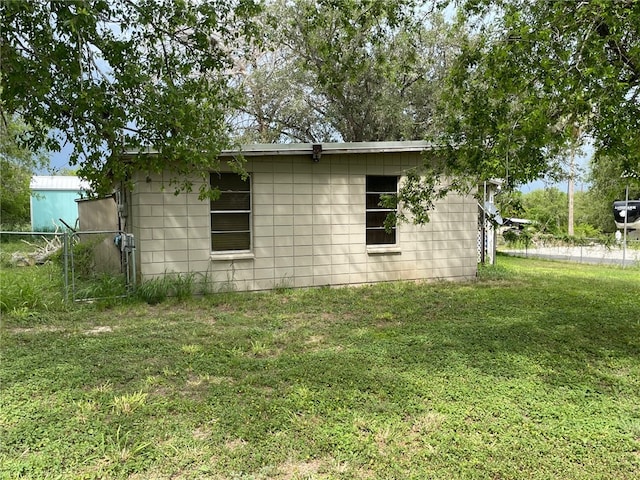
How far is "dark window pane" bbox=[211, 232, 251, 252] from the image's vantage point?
8492 mm

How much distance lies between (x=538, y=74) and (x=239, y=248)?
5994 millimetres

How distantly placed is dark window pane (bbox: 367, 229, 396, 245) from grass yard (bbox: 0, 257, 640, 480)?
300cm

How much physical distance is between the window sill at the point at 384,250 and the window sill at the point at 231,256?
2529 mm

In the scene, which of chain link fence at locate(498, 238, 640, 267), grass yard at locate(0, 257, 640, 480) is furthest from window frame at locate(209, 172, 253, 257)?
chain link fence at locate(498, 238, 640, 267)

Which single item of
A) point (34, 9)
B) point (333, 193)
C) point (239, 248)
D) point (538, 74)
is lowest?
point (239, 248)

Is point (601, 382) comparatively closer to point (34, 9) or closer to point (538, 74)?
point (538, 74)

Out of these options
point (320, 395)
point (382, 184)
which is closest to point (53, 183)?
point (382, 184)

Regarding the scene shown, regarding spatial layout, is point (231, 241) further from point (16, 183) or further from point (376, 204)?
point (16, 183)

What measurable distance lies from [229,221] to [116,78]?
4.50m

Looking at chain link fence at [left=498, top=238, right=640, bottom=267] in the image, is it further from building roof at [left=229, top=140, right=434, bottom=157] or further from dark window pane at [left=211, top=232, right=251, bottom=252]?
dark window pane at [left=211, top=232, right=251, bottom=252]

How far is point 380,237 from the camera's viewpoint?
971 centimetres

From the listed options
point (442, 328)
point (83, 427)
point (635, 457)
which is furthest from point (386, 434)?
point (442, 328)

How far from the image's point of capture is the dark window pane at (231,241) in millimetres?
8492

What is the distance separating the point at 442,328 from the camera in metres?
5.93
